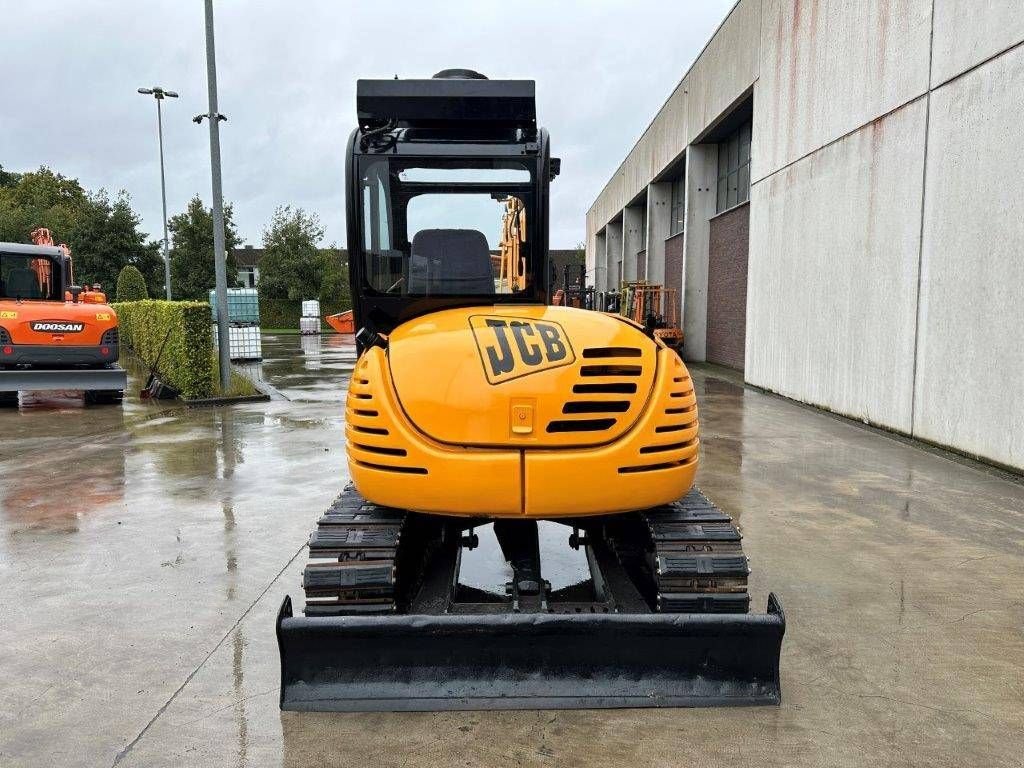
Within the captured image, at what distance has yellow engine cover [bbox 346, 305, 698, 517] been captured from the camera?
3.42 m

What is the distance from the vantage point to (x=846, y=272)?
1186 centimetres

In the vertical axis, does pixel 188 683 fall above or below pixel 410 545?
below

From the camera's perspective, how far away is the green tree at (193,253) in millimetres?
45562

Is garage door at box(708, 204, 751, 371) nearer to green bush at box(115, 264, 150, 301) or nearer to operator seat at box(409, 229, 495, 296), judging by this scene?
operator seat at box(409, 229, 495, 296)

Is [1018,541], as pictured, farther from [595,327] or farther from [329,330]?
[329,330]

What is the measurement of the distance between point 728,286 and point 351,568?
17.9 metres

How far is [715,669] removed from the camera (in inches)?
133

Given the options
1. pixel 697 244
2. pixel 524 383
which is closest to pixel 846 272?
pixel 524 383

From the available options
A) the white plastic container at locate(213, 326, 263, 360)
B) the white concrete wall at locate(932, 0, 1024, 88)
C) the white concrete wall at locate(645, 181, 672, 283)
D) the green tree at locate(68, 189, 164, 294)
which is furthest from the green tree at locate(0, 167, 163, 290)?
the white concrete wall at locate(932, 0, 1024, 88)

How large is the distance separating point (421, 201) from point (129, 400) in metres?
11.3

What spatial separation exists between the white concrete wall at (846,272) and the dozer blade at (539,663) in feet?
25.5

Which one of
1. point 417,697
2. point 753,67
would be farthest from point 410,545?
point 753,67

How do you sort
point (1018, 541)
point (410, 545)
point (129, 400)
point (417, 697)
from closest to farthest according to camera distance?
point (417, 697) < point (410, 545) < point (1018, 541) < point (129, 400)

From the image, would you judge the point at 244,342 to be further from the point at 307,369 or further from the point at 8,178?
the point at 8,178
